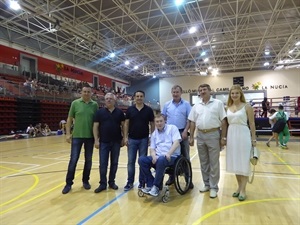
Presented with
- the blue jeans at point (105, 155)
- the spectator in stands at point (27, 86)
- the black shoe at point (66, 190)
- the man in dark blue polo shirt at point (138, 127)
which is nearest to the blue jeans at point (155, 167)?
the man in dark blue polo shirt at point (138, 127)

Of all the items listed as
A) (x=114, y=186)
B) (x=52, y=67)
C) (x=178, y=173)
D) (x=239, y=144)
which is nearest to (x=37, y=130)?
(x=52, y=67)

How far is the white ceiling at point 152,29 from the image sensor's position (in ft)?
46.7

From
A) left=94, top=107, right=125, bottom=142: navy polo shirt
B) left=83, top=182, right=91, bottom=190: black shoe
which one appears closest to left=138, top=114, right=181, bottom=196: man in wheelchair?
left=94, top=107, right=125, bottom=142: navy polo shirt

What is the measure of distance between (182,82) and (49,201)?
29.7 m

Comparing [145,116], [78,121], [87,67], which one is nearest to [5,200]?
[78,121]

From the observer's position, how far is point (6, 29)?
1686cm

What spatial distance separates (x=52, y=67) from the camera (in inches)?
821

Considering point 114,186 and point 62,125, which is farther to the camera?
point 62,125

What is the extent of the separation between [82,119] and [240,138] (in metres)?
2.48

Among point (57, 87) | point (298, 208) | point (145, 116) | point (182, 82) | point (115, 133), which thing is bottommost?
point (298, 208)

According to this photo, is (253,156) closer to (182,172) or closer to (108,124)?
(182,172)

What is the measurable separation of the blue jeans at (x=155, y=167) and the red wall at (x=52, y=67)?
1654cm

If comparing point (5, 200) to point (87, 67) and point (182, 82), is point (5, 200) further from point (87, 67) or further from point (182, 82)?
point (182, 82)

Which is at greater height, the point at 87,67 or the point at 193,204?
the point at 87,67
